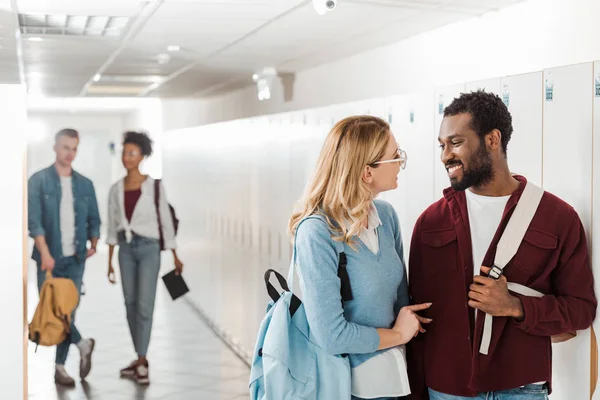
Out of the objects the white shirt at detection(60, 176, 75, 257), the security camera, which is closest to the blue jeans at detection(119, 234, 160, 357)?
the white shirt at detection(60, 176, 75, 257)

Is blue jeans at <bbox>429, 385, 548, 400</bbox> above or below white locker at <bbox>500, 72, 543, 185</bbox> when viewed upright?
below

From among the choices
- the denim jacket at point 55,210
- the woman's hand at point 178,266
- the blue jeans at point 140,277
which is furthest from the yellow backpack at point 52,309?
the woman's hand at point 178,266

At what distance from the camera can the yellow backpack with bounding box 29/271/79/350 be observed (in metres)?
6.11

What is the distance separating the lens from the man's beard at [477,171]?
8.89 ft

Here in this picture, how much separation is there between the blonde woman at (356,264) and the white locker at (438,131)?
94cm

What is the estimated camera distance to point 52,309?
614 centimetres

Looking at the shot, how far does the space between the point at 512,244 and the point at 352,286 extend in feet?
1.71

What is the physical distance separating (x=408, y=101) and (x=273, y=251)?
99.1 inches

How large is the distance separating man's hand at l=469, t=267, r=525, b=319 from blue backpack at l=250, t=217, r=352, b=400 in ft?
1.34

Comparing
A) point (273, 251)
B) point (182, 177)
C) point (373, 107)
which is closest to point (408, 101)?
point (373, 107)

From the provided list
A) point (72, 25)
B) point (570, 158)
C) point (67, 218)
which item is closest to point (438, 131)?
point (570, 158)

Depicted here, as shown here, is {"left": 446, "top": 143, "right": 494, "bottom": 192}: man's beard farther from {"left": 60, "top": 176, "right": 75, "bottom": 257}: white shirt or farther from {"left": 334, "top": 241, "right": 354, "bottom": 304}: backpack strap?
{"left": 60, "top": 176, "right": 75, "bottom": 257}: white shirt

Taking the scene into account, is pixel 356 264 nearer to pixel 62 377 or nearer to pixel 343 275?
pixel 343 275

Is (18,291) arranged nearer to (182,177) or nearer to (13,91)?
(13,91)
